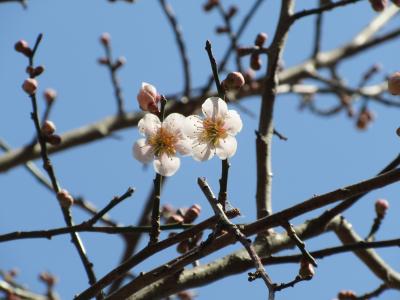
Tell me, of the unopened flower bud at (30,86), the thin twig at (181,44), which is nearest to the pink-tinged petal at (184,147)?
the unopened flower bud at (30,86)

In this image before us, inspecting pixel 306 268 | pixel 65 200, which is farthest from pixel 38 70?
pixel 306 268

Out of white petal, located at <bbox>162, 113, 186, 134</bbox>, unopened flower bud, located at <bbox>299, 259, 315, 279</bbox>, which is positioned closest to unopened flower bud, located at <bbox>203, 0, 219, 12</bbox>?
white petal, located at <bbox>162, 113, 186, 134</bbox>

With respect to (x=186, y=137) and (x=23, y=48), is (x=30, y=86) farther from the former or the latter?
(x=186, y=137)

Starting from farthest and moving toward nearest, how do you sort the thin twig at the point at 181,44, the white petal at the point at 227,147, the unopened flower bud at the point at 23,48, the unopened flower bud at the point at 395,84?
the thin twig at the point at 181,44 → the unopened flower bud at the point at 23,48 → the white petal at the point at 227,147 → the unopened flower bud at the point at 395,84

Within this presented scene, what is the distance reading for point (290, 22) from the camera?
2480mm

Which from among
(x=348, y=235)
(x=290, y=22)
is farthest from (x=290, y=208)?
(x=290, y=22)

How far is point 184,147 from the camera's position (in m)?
1.83

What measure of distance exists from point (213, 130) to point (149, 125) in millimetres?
221

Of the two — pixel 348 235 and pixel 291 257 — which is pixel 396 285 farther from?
pixel 291 257

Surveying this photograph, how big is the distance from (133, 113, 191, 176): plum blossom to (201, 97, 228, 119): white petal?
4.1 inches

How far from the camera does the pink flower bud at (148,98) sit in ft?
5.43

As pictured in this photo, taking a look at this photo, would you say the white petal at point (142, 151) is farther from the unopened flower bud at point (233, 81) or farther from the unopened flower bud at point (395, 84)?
the unopened flower bud at point (395, 84)

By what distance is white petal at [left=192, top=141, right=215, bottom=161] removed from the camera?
185 centimetres

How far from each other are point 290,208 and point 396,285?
1.10m
